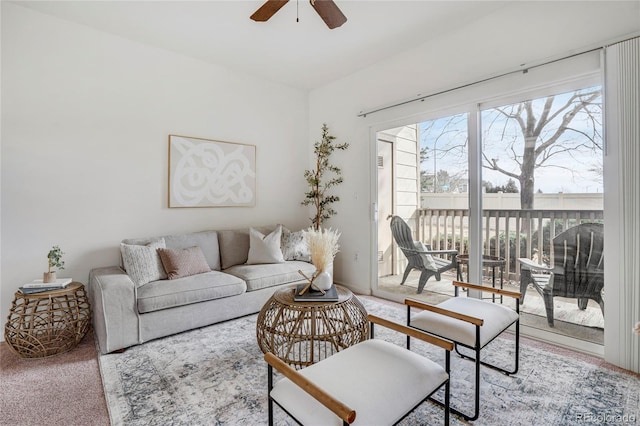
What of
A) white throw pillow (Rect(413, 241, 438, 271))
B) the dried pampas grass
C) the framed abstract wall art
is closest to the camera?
the dried pampas grass

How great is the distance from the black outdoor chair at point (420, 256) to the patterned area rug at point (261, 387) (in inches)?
35.3

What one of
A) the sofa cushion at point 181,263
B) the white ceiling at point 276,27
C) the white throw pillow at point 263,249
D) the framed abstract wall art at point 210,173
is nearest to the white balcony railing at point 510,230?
the white throw pillow at point 263,249

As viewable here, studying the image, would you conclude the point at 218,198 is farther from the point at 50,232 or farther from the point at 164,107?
the point at 50,232

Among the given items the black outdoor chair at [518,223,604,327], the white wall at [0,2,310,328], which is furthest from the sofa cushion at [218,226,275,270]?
the black outdoor chair at [518,223,604,327]

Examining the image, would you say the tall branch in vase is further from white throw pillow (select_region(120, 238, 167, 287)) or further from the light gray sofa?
white throw pillow (select_region(120, 238, 167, 287))

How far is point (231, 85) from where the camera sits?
4.07m

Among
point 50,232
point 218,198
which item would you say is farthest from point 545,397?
point 50,232

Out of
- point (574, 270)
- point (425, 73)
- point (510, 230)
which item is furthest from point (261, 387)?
point (425, 73)

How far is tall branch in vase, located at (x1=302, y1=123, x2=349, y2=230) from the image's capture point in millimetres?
4473

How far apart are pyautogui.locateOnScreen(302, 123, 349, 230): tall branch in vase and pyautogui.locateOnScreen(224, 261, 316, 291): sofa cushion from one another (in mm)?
1039

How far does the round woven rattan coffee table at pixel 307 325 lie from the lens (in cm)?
212

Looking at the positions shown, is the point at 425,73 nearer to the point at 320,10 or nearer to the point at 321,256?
the point at 320,10

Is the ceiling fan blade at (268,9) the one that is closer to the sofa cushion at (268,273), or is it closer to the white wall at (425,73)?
the white wall at (425,73)

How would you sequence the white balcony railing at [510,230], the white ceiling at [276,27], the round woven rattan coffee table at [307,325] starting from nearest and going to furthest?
1. the round woven rattan coffee table at [307,325]
2. the white balcony railing at [510,230]
3. the white ceiling at [276,27]
